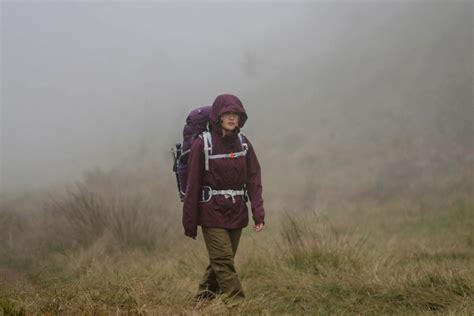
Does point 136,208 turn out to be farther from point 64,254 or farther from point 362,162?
point 362,162

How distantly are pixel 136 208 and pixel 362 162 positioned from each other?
427 inches

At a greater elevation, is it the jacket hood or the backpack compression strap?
the jacket hood

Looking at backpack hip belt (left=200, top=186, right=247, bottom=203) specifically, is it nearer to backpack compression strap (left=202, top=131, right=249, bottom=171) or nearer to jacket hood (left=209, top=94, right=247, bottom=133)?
backpack compression strap (left=202, top=131, right=249, bottom=171)

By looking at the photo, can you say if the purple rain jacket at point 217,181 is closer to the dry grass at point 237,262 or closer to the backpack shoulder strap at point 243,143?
the backpack shoulder strap at point 243,143

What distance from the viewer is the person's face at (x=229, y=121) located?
13.8ft

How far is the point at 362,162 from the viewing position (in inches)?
653

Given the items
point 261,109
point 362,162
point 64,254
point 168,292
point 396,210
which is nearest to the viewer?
point 168,292

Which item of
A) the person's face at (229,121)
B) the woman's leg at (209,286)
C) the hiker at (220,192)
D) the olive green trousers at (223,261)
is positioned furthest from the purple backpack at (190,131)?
the woman's leg at (209,286)

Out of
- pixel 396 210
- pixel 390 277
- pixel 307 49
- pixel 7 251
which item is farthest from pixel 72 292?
pixel 307 49

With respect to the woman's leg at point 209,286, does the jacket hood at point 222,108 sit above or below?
above

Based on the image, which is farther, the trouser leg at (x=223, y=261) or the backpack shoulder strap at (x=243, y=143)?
the backpack shoulder strap at (x=243, y=143)

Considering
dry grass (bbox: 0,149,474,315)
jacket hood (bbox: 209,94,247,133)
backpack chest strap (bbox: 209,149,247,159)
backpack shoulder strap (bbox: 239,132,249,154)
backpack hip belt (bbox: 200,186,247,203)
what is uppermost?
jacket hood (bbox: 209,94,247,133)

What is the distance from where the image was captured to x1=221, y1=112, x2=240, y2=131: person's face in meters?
4.20

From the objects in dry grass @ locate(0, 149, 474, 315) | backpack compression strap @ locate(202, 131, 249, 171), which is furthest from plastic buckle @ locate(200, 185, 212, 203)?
dry grass @ locate(0, 149, 474, 315)
